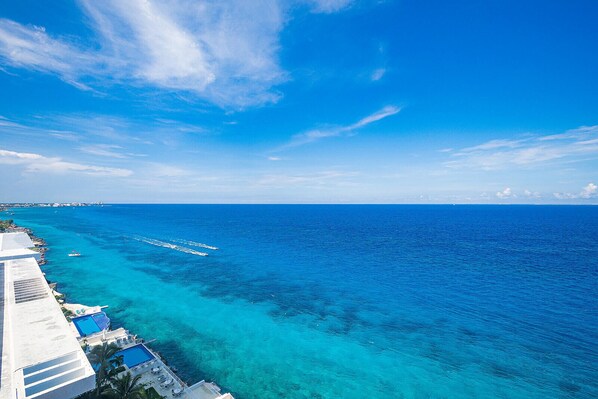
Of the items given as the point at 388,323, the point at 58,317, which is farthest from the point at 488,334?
the point at 58,317

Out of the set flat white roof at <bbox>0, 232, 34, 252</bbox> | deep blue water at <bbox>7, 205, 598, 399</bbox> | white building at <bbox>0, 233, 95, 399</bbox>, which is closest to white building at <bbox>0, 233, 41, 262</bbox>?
flat white roof at <bbox>0, 232, 34, 252</bbox>

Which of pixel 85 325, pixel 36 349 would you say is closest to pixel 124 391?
pixel 36 349

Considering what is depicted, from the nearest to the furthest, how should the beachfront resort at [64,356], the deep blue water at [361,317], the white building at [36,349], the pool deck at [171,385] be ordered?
1. the white building at [36,349]
2. the beachfront resort at [64,356]
3. the pool deck at [171,385]
4. the deep blue water at [361,317]

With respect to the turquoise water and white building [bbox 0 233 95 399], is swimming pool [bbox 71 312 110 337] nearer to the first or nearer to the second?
the turquoise water

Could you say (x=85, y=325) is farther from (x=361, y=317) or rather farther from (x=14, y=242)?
(x=361, y=317)

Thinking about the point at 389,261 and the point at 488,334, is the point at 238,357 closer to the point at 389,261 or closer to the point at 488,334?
the point at 488,334

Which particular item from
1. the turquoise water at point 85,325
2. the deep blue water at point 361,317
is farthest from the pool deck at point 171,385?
the turquoise water at point 85,325

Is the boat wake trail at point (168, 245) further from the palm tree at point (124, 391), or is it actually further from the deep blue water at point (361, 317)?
the palm tree at point (124, 391)
